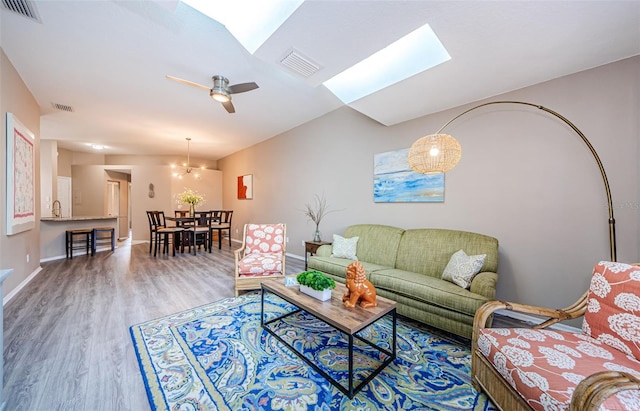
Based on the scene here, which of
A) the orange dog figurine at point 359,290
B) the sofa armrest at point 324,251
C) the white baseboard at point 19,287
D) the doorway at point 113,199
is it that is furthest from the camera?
the doorway at point 113,199

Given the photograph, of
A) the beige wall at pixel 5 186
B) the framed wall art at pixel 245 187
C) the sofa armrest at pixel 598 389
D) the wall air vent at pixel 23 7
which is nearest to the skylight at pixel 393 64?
the sofa armrest at pixel 598 389

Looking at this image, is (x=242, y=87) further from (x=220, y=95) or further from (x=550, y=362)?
(x=550, y=362)

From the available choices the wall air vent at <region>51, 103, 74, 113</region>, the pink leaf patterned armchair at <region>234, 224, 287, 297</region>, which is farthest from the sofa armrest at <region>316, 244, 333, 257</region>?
the wall air vent at <region>51, 103, 74, 113</region>

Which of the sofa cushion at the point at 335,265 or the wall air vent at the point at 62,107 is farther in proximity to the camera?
the wall air vent at the point at 62,107

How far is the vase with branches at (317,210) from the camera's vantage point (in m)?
4.62

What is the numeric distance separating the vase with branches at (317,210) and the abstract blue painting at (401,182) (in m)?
1.15

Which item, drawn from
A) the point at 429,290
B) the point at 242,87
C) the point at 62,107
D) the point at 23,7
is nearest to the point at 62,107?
the point at 62,107

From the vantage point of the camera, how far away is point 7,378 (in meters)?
1.58

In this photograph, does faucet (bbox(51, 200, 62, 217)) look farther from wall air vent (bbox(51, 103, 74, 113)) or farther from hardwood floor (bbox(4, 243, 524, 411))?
wall air vent (bbox(51, 103, 74, 113))

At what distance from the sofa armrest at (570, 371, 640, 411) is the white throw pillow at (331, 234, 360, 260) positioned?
8.36 feet

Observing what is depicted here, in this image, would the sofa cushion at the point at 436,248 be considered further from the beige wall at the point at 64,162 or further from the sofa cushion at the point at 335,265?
the beige wall at the point at 64,162

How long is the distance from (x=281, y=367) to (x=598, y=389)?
1.68 m

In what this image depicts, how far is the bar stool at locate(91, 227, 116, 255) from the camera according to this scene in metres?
5.35

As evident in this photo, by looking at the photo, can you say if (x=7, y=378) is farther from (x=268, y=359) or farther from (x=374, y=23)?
(x=374, y=23)
